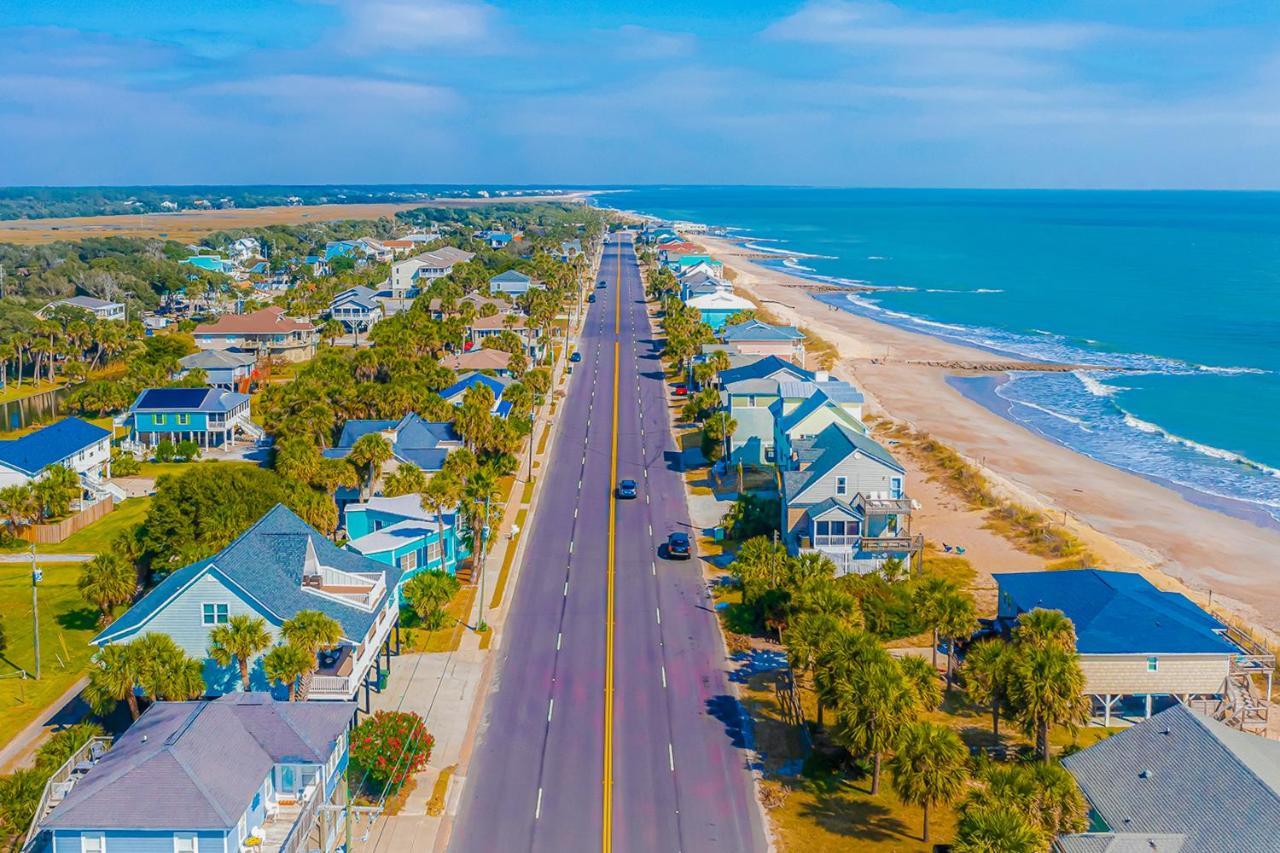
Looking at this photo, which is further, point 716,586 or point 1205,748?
point 716,586

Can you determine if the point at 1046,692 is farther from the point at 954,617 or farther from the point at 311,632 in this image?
the point at 311,632

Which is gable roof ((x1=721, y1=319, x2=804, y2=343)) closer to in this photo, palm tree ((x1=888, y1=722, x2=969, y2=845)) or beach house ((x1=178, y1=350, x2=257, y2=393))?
beach house ((x1=178, y1=350, x2=257, y2=393))

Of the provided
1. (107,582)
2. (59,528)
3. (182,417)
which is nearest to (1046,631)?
(107,582)

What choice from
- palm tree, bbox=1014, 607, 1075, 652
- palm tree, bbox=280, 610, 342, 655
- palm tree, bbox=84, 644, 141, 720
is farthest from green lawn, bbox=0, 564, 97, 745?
palm tree, bbox=1014, 607, 1075, 652

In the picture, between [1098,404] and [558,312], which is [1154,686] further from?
[558,312]

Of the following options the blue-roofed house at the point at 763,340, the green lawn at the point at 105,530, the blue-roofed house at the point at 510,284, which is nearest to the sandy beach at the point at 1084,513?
the blue-roofed house at the point at 763,340

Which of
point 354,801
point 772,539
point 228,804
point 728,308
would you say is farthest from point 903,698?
point 728,308
